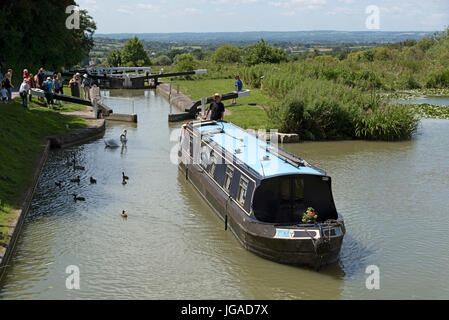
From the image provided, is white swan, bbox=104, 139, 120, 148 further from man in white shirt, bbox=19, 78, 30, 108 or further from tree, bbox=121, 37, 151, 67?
tree, bbox=121, 37, 151, 67

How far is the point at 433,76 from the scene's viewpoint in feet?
148

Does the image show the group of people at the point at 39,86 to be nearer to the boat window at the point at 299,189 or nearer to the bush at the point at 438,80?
the boat window at the point at 299,189

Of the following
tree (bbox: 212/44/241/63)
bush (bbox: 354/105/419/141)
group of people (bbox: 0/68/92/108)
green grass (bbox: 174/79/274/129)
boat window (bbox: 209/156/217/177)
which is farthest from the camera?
tree (bbox: 212/44/241/63)

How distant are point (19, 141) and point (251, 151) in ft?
30.0

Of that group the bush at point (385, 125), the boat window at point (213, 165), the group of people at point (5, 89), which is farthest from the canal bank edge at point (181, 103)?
the boat window at point (213, 165)

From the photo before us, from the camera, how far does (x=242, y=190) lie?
12.3m

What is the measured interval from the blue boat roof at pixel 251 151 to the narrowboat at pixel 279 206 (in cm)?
2

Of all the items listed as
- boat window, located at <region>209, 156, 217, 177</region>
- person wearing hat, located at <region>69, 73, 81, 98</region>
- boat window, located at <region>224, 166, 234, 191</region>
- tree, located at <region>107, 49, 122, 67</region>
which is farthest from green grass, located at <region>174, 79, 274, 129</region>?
tree, located at <region>107, 49, 122, 67</region>

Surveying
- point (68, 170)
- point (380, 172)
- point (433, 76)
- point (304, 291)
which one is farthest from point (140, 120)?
point (433, 76)

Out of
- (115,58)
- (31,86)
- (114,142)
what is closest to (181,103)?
(31,86)

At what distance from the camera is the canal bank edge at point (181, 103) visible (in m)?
23.0

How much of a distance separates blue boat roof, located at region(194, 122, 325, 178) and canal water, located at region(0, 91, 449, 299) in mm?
1767

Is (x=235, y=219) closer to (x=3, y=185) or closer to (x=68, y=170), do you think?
(x=3, y=185)

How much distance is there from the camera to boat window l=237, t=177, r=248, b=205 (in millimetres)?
12101
